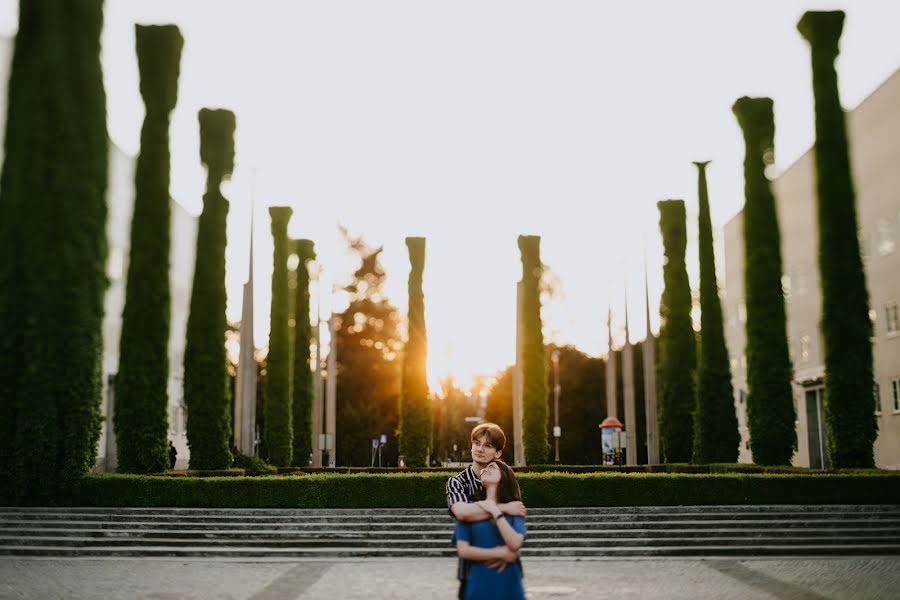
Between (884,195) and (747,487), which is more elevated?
(884,195)

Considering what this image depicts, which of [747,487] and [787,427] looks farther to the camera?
[787,427]

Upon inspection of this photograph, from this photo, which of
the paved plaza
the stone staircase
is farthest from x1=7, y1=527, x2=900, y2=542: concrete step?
the paved plaza

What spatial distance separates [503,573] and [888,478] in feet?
53.6

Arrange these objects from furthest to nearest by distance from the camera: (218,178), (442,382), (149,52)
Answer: (442,382), (218,178), (149,52)

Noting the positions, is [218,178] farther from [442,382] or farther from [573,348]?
[442,382]

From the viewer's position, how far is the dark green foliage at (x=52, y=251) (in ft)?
68.7

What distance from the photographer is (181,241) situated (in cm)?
5041

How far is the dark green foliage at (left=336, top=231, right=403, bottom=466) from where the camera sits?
182 feet

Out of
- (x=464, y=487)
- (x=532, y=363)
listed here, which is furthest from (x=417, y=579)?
(x=532, y=363)

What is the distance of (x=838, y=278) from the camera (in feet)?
83.1

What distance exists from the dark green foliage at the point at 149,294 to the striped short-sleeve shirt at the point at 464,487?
66.2 feet

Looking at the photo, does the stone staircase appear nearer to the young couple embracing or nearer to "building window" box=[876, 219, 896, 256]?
the young couple embracing

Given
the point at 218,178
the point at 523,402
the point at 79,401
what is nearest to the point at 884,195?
the point at 523,402

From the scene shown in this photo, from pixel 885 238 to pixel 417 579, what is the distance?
27003 mm
